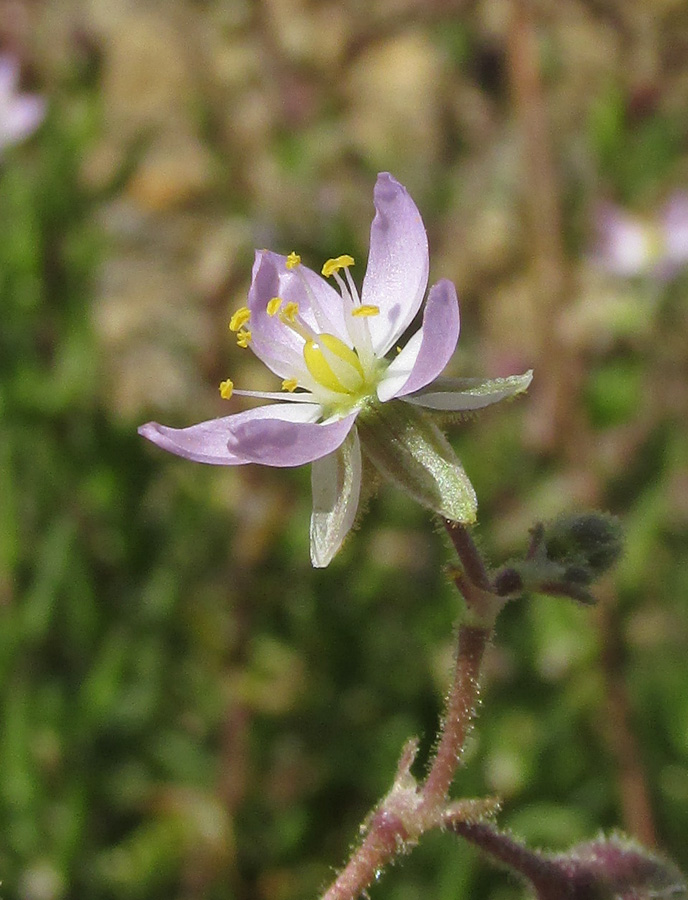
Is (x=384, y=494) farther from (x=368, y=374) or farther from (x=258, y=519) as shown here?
(x=368, y=374)

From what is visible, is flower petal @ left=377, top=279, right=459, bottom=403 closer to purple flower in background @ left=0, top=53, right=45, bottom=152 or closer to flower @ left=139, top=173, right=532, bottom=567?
flower @ left=139, top=173, right=532, bottom=567

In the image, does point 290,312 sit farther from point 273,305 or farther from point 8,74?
point 8,74

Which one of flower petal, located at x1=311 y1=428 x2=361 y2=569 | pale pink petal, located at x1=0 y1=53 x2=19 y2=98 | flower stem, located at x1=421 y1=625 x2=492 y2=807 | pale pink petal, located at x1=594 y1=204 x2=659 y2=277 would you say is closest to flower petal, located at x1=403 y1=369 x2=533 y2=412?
flower petal, located at x1=311 y1=428 x2=361 y2=569

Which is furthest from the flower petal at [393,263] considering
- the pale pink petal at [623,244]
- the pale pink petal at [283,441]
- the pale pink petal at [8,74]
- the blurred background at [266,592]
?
the pale pink petal at [623,244]

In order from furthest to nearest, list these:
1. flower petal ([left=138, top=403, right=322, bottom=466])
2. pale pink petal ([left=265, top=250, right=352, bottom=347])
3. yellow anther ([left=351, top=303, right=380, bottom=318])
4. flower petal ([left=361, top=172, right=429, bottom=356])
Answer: pale pink petal ([left=265, top=250, right=352, bottom=347]) < yellow anther ([left=351, top=303, right=380, bottom=318]) < flower petal ([left=361, top=172, right=429, bottom=356]) < flower petal ([left=138, top=403, right=322, bottom=466])

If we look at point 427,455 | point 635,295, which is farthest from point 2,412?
point 635,295
